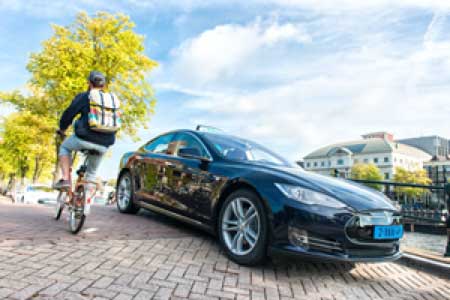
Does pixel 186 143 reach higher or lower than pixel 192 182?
higher

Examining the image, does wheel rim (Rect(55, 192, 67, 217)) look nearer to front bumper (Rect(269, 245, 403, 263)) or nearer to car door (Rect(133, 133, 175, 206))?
car door (Rect(133, 133, 175, 206))

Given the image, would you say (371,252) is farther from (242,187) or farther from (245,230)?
(242,187)

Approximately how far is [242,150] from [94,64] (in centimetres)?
1704

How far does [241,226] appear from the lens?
343 centimetres

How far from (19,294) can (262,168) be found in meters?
2.40

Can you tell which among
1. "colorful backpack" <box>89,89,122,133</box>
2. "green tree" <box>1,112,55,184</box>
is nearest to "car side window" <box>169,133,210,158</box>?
"colorful backpack" <box>89,89,122,133</box>

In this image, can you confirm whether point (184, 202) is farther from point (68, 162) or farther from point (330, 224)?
point (330, 224)

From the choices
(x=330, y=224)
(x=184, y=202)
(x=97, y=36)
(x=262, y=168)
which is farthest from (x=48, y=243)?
(x=97, y=36)

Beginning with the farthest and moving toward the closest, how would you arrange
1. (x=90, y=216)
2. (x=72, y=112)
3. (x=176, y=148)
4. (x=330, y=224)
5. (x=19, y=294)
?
(x=90, y=216) → (x=176, y=148) → (x=72, y=112) → (x=330, y=224) → (x=19, y=294)

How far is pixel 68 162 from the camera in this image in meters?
4.40

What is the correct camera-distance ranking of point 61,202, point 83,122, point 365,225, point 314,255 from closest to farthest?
point 314,255
point 365,225
point 83,122
point 61,202

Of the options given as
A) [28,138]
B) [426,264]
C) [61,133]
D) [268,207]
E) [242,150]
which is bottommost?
[426,264]

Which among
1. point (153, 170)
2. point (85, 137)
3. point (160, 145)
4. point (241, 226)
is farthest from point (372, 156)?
point (85, 137)

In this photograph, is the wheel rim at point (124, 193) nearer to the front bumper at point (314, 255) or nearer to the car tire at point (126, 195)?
the car tire at point (126, 195)
